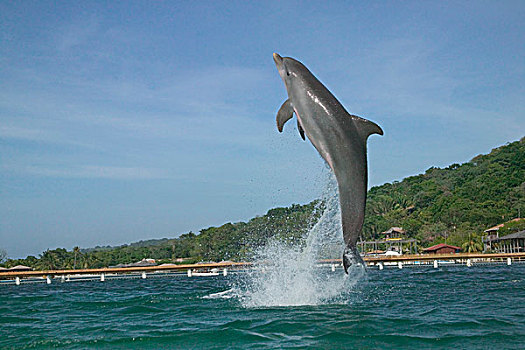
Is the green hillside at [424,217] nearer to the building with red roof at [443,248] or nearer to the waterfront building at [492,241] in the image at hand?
the waterfront building at [492,241]

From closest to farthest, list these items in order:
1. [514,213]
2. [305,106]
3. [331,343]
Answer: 1. [305,106]
2. [331,343]
3. [514,213]

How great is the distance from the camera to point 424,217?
8681cm

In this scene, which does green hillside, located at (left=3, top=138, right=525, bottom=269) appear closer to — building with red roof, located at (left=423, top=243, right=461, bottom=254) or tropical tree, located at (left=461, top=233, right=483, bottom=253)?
tropical tree, located at (left=461, top=233, right=483, bottom=253)

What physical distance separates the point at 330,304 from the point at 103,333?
4661 millimetres

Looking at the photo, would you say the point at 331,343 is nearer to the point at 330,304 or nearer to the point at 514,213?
the point at 330,304

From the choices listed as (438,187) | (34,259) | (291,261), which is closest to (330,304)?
(291,261)

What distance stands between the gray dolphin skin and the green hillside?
50364 millimetres

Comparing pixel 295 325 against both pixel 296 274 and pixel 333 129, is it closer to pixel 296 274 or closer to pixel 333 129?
pixel 333 129

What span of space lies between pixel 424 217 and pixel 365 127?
3374 inches

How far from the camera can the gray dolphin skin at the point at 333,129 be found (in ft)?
17.4

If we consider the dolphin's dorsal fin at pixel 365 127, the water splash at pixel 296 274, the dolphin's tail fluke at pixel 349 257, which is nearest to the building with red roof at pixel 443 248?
the water splash at pixel 296 274

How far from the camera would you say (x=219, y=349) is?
267 inches

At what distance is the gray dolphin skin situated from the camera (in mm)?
5312

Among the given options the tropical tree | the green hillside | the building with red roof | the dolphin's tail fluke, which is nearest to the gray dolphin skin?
the dolphin's tail fluke
